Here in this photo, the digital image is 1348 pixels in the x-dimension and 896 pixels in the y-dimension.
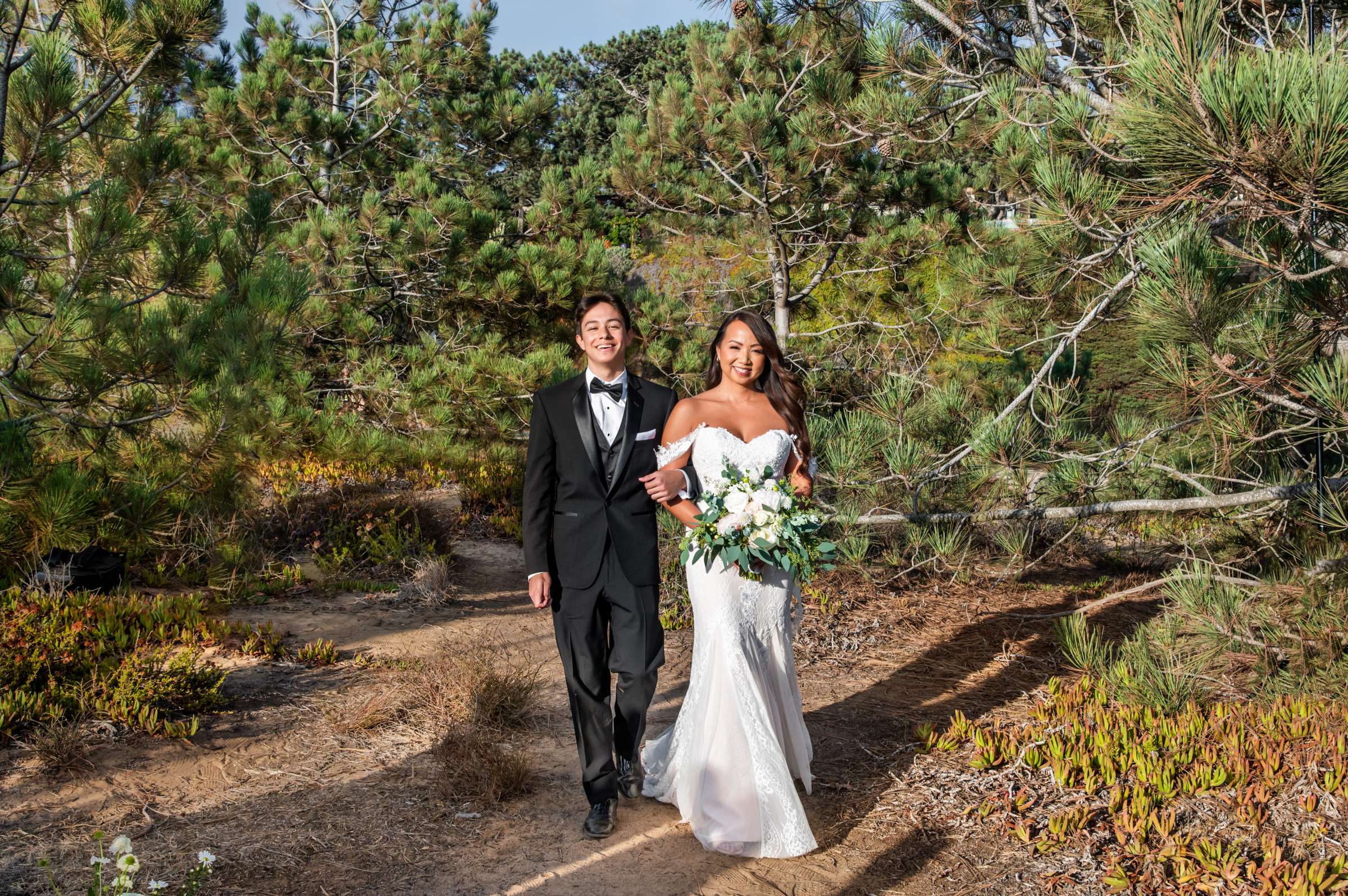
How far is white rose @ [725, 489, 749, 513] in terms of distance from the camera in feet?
13.1

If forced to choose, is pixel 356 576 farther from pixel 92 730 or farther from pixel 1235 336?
pixel 1235 336

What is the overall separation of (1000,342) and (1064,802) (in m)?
2.79

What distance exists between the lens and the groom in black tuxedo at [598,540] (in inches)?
158

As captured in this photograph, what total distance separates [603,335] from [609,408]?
0.32m

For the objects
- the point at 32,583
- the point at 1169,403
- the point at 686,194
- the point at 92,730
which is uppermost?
the point at 686,194

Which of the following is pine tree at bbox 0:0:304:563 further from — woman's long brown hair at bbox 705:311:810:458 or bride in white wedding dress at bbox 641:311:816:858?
bride in white wedding dress at bbox 641:311:816:858

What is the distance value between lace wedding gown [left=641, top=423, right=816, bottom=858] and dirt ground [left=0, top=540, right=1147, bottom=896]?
0.46ft

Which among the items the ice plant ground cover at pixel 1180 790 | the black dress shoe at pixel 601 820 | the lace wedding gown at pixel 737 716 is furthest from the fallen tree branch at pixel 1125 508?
the black dress shoe at pixel 601 820

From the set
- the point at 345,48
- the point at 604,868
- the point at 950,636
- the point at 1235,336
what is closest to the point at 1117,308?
the point at 1235,336

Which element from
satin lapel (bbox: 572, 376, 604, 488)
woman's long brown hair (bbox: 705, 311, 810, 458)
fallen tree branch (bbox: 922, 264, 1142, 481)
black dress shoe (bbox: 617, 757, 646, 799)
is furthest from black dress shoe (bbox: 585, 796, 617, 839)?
fallen tree branch (bbox: 922, 264, 1142, 481)

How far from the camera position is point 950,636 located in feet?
24.4

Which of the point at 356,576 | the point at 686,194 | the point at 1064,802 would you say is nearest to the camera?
the point at 1064,802

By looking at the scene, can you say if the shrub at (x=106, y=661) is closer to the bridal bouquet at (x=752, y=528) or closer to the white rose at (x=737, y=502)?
the bridal bouquet at (x=752, y=528)

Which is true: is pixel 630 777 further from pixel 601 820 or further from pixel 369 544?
pixel 369 544
